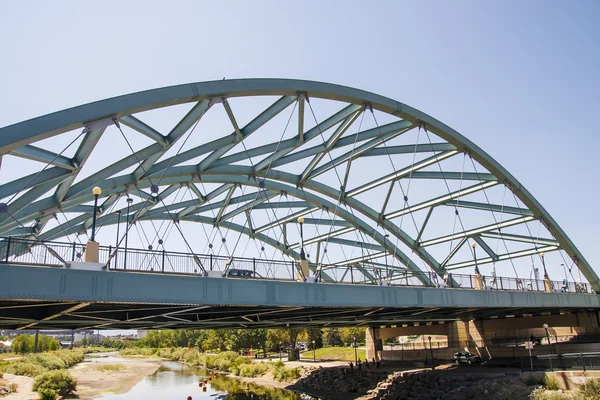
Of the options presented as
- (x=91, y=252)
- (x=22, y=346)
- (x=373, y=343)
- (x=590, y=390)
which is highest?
(x=91, y=252)

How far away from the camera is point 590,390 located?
26797mm

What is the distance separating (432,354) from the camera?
5053 centimetres

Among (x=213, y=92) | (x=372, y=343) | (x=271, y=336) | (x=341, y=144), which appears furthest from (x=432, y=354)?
(x=213, y=92)

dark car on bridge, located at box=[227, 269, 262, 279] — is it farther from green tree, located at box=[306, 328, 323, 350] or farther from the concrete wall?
green tree, located at box=[306, 328, 323, 350]

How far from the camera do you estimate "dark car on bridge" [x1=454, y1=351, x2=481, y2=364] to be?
150 feet

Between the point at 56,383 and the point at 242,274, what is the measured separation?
109ft

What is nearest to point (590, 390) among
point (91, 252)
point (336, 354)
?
point (91, 252)

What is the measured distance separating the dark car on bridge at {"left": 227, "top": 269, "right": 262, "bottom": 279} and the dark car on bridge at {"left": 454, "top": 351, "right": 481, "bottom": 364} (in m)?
32.6

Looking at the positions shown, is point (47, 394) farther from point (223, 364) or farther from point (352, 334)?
point (352, 334)

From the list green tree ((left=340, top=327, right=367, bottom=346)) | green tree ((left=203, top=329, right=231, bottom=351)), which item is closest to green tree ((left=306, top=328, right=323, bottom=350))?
green tree ((left=340, top=327, right=367, bottom=346))

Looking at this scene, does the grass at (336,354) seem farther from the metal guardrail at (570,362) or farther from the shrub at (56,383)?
the shrub at (56,383)

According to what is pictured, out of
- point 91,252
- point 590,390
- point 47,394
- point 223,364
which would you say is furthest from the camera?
point 223,364

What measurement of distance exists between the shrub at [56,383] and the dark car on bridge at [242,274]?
31576 mm

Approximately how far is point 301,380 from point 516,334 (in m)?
26.6
